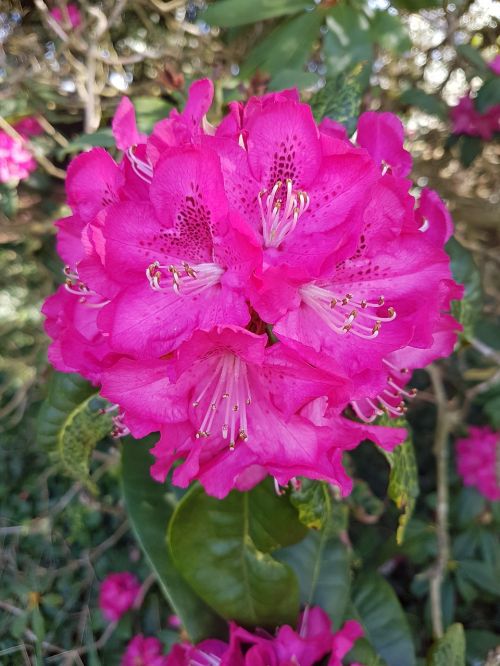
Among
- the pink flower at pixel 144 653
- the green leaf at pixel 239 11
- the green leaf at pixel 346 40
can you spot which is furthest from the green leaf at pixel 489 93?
the pink flower at pixel 144 653

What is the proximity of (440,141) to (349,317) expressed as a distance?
1651 millimetres

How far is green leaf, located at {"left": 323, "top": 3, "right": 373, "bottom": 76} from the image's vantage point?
1.08m

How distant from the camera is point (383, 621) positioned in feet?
3.44

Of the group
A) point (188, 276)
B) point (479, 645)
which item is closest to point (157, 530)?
point (188, 276)

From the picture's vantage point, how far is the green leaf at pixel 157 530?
0.85 m

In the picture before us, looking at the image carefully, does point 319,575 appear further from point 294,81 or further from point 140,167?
point 294,81

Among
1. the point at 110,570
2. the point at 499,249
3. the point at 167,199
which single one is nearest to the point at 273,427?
the point at 167,199

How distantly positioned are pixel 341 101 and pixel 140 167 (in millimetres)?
369

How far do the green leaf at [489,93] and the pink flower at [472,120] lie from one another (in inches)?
7.8

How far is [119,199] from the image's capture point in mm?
609

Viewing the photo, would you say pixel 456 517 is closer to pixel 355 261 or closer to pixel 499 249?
pixel 499 249

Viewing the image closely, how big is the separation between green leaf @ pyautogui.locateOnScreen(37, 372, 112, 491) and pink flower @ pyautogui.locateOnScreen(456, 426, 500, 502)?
1.38 metres

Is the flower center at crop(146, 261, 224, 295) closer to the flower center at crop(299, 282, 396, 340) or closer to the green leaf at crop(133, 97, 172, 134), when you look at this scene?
the flower center at crop(299, 282, 396, 340)

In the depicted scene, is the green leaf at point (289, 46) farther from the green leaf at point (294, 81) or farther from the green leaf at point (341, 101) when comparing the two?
the green leaf at point (341, 101)
